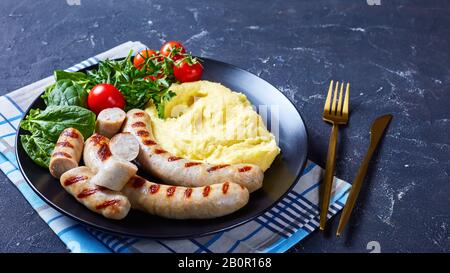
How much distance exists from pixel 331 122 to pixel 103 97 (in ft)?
5.62

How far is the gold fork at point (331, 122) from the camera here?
3277 millimetres

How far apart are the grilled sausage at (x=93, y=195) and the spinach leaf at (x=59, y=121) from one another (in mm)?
461

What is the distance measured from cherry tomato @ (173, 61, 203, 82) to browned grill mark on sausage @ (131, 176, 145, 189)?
122cm

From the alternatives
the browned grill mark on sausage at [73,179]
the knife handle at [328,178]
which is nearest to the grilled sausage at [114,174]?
the browned grill mark on sausage at [73,179]

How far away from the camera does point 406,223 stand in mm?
3373

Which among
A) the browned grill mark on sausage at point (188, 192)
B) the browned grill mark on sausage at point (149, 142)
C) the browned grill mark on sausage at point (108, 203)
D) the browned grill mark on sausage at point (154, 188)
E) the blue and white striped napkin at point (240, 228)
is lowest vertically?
the blue and white striped napkin at point (240, 228)

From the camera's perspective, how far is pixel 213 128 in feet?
12.2

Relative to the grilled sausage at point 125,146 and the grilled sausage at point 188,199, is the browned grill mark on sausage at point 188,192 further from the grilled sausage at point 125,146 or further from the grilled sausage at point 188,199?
the grilled sausage at point 125,146

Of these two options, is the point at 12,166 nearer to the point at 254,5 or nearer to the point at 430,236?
the point at 430,236

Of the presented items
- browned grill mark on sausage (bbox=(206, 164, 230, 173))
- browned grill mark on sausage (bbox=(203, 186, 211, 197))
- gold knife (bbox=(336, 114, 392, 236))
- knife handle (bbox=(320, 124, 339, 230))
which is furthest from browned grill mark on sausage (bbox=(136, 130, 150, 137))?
gold knife (bbox=(336, 114, 392, 236))

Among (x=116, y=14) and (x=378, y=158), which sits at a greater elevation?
(x=116, y=14)

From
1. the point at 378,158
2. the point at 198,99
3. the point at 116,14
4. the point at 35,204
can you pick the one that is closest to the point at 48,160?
the point at 35,204

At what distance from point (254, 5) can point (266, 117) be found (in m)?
2.20

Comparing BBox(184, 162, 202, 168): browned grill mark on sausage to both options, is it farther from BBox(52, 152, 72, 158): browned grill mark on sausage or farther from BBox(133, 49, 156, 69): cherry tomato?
BBox(133, 49, 156, 69): cherry tomato
